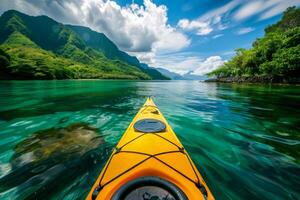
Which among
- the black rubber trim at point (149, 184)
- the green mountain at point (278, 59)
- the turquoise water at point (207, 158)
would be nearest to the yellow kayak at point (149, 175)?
the black rubber trim at point (149, 184)

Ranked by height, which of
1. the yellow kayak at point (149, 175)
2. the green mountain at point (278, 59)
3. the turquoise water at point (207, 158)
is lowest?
the turquoise water at point (207, 158)

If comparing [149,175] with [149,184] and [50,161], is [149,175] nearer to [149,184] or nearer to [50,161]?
[149,184]

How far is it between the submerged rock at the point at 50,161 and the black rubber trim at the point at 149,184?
7.01 ft

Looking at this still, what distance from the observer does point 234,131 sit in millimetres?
6352

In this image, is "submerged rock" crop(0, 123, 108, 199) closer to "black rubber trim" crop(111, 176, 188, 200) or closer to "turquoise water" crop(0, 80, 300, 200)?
"turquoise water" crop(0, 80, 300, 200)

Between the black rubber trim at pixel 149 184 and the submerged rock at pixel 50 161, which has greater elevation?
the black rubber trim at pixel 149 184

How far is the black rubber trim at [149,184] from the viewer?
1780 millimetres

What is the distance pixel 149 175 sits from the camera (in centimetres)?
224

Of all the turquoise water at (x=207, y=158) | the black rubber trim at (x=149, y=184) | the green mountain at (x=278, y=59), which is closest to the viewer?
the black rubber trim at (x=149, y=184)

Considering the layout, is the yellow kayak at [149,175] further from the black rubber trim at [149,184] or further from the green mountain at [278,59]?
the green mountain at [278,59]

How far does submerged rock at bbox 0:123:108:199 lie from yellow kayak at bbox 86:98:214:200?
1.55 metres

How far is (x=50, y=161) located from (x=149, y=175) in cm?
333

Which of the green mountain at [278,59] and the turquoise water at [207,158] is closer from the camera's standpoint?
the turquoise water at [207,158]

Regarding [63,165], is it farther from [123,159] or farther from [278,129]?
[278,129]
